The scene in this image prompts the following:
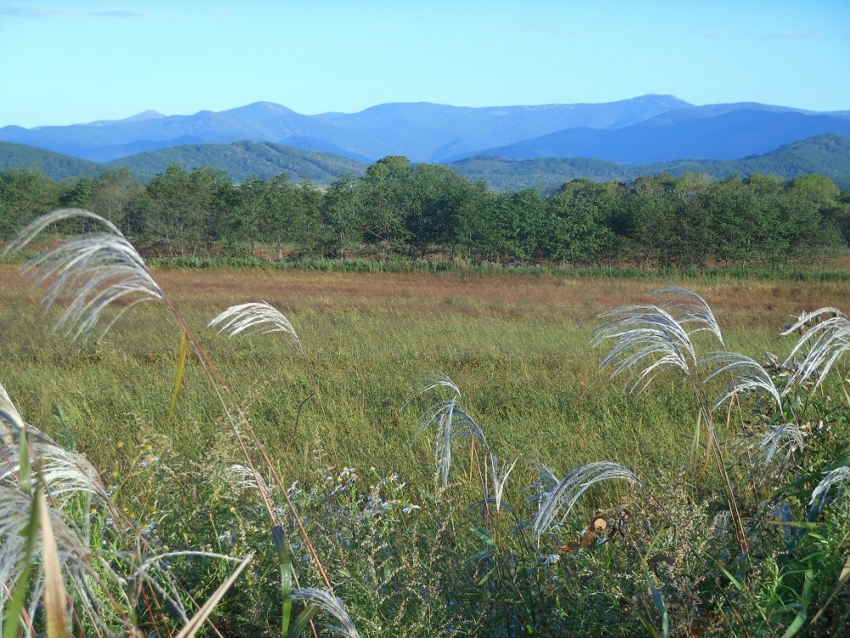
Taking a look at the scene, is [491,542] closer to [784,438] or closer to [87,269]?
[784,438]

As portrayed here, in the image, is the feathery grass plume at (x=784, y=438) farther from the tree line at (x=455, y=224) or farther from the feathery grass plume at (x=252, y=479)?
the tree line at (x=455, y=224)

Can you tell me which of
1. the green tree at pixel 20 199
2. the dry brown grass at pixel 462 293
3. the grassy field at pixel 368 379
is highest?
the green tree at pixel 20 199

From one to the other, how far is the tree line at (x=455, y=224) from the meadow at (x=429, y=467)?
2170cm

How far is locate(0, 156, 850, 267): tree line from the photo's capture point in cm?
3675

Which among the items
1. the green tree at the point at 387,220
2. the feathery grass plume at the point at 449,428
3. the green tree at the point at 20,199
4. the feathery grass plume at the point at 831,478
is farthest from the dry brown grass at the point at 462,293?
the green tree at the point at 20,199

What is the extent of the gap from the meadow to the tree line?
71.2ft

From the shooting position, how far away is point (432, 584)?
2.23 meters

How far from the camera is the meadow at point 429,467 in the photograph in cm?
209

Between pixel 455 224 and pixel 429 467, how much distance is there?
116 feet

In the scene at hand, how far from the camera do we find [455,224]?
1532 inches

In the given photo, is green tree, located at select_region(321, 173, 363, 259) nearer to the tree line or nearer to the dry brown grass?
the tree line

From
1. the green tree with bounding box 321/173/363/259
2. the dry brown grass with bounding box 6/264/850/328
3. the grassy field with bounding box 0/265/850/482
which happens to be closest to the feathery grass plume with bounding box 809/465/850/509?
the grassy field with bounding box 0/265/850/482

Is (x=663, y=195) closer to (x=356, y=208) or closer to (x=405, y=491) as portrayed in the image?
(x=356, y=208)

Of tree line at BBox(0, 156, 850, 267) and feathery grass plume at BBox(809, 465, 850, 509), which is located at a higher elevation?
feathery grass plume at BBox(809, 465, 850, 509)
